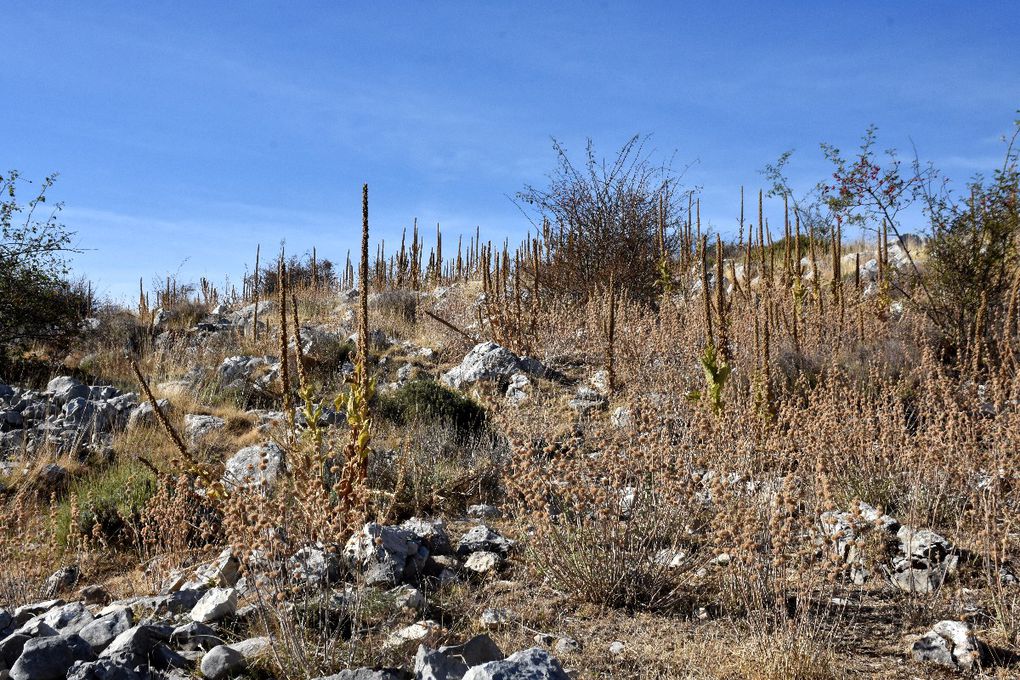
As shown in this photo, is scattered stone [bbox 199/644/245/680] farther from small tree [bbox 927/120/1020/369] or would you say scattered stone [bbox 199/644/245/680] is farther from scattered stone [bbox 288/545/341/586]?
small tree [bbox 927/120/1020/369]

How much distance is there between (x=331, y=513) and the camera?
3.46 meters

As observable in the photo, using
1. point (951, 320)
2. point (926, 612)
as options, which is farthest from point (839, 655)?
point (951, 320)

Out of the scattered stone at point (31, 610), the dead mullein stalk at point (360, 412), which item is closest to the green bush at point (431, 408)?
the dead mullein stalk at point (360, 412)

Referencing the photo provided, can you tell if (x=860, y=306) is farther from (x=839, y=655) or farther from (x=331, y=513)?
(x=331, y=513)

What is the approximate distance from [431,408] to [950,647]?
5137 millimetres

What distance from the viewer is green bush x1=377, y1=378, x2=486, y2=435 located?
7.43 m

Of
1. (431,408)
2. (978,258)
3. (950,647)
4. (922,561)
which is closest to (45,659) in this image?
(950,647)

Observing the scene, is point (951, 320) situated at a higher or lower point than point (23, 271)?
lower

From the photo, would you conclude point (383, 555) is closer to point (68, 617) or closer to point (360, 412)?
point (360, 412)

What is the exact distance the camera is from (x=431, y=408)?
24.7 feet

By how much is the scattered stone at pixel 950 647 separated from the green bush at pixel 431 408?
4.56m

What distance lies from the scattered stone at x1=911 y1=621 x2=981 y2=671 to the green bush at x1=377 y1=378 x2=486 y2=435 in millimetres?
4561

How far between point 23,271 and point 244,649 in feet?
37.3

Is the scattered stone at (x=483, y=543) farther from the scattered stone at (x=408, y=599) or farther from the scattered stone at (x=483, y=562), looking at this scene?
the scattered stone at (x=408, y=599)
